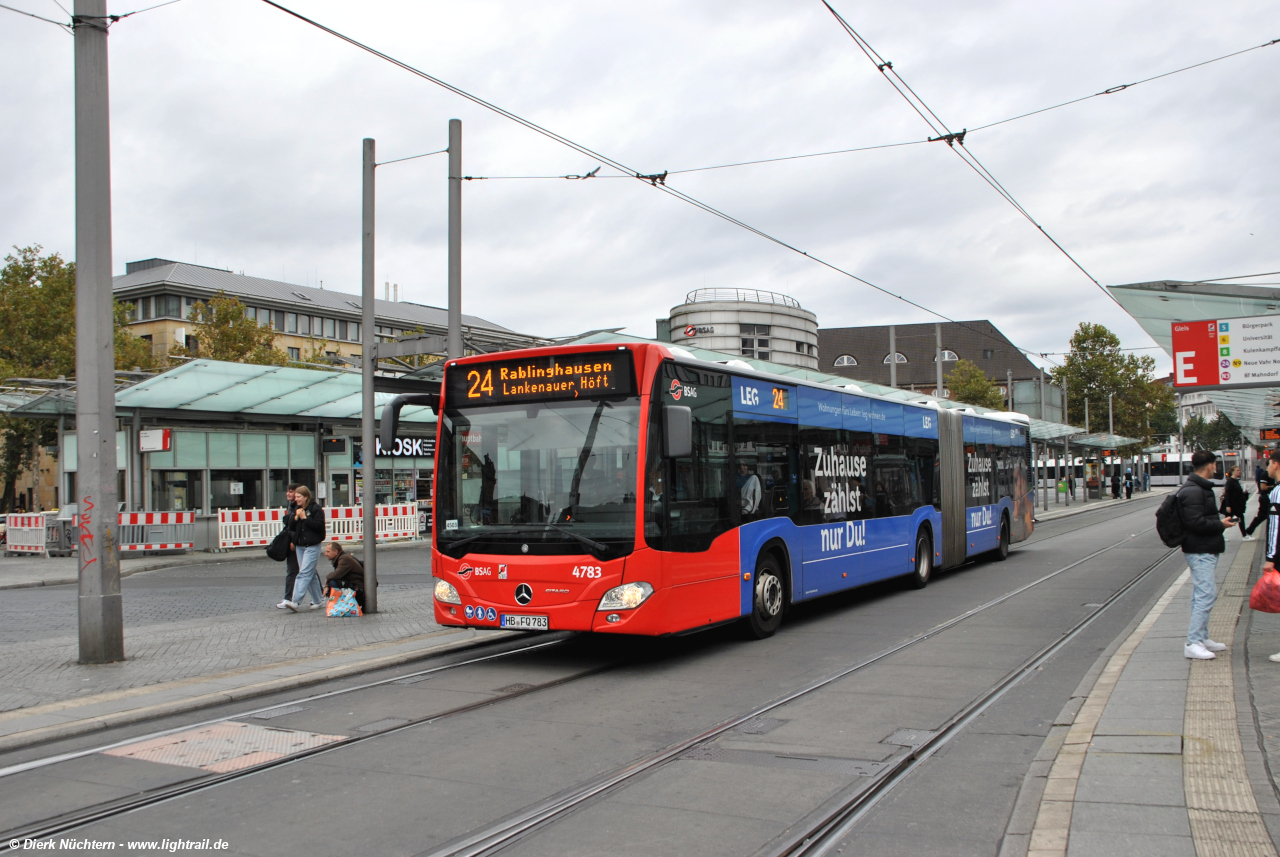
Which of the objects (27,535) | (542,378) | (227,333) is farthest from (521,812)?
(227,333)

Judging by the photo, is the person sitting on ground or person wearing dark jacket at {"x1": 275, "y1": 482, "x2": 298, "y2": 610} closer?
the person sitting on ground

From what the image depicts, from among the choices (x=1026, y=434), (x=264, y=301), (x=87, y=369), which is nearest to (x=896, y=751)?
(x=87, y=369)

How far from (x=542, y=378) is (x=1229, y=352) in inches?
596

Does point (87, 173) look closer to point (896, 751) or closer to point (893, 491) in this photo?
point (896, 751)

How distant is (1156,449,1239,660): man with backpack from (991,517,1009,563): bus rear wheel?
13.4 m

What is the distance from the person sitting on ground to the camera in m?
13.2

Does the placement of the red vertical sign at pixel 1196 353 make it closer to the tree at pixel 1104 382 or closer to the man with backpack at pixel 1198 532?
the man with backpack at pixel 1198 532

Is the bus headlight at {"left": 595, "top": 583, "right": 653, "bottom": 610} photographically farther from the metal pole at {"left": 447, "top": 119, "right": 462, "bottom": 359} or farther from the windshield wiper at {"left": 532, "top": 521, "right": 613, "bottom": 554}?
the metal pole at {"left": 447, "top": 119, "right": 462, "bottom": 359}

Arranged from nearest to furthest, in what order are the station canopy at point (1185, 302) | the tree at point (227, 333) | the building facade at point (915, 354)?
the station canopy at point (1185, 302) < the tree at point (227, 333) < the building facade at point (915, 354)

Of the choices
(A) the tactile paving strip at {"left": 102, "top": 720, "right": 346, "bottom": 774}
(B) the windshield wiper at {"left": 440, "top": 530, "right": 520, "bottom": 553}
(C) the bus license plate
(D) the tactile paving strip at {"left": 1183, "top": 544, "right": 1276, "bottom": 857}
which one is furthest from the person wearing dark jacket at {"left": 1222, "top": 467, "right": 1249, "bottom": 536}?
(A) the tactile paving strip at {"left": 102, "top": 720, "right": 346, "bottom": 774}

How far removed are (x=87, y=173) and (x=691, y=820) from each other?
8266 millimetres

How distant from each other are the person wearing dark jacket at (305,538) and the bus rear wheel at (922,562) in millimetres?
8942

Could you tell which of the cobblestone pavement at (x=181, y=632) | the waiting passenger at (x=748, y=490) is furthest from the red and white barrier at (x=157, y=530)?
the waiting passenger at (x=748, y=490)

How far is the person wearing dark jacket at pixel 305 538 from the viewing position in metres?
13.4
